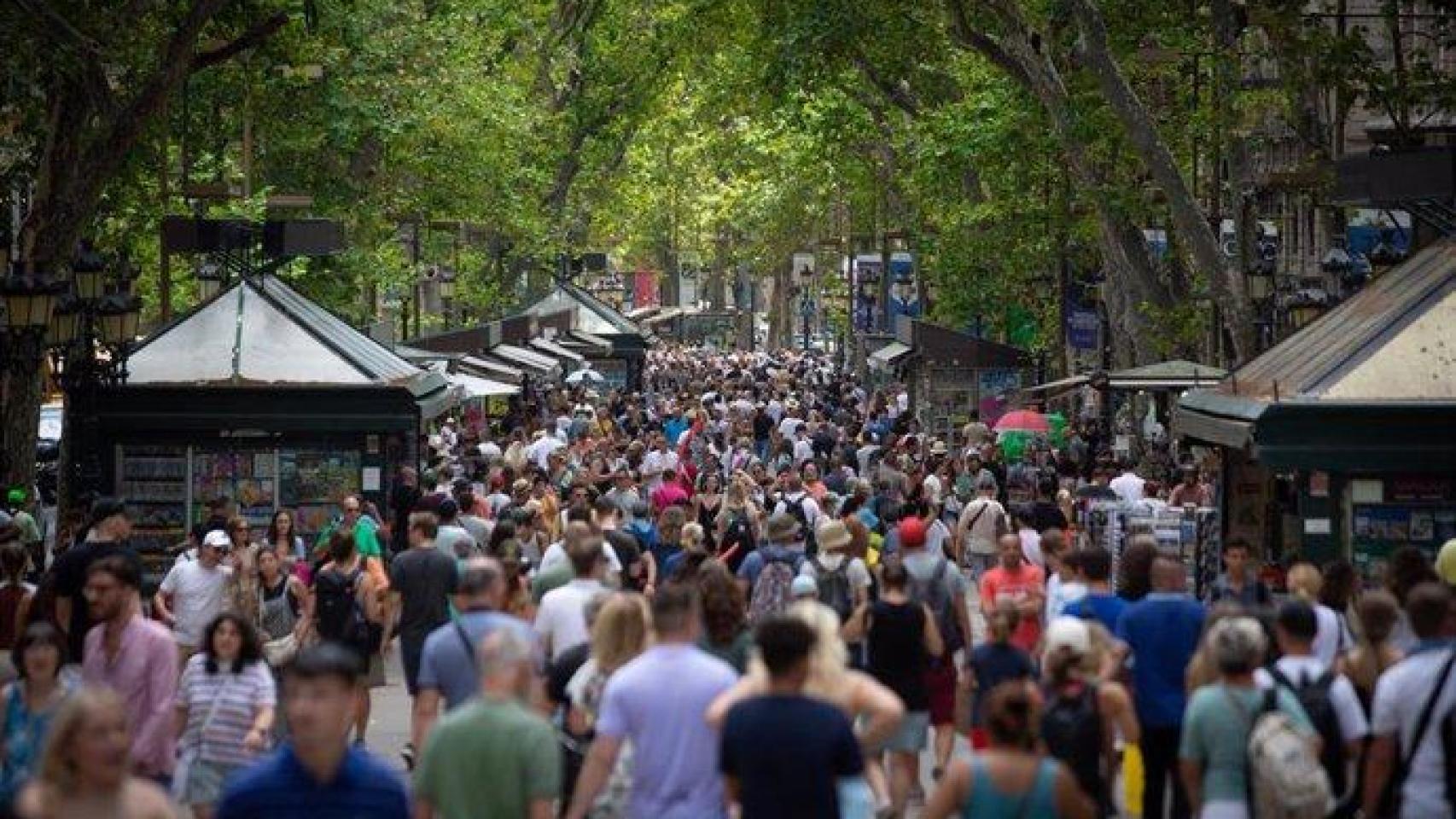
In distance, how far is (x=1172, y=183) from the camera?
3212 cm

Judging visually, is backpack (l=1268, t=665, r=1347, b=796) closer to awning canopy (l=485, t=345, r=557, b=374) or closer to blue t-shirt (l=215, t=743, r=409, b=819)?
blue t-shirt (l=215, t=743, r=409, b=819)

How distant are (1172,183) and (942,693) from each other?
685 inches

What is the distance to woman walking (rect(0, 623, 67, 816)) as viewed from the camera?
444 inches

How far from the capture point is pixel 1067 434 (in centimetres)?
4425

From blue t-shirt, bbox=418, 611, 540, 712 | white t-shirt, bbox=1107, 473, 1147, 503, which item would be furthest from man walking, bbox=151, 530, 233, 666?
white t-shirt, bbox=1107, 473, 1147, 503

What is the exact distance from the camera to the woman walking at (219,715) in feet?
39.9

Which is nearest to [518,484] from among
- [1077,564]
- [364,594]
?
[364,594]

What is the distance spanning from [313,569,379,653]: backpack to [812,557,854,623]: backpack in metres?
2.91

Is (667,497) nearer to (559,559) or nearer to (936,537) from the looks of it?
(936,537)

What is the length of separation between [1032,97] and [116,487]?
17.7 m

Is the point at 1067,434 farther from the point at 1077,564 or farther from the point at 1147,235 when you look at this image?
the point at 1077,564

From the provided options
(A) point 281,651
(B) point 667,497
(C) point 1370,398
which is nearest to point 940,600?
(A) point 281,651

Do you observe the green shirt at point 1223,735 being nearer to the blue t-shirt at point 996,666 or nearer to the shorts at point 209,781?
the blue t-shirt at point 996,666

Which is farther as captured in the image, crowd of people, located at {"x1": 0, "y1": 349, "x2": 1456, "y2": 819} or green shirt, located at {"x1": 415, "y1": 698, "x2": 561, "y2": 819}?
green shirt, located at {"x1": 415, "y1": 698, "x2": 561, "y2": 819}
